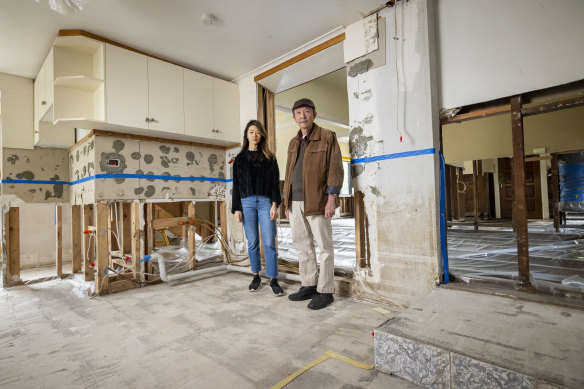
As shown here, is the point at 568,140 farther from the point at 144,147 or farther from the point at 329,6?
the point at 144,147

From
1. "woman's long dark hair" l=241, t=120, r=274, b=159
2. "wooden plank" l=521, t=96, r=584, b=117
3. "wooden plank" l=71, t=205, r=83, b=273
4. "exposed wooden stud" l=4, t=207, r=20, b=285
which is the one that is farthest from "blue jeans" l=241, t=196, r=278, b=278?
"exposed wooden stud" l=4, t=207, r=20, b=285

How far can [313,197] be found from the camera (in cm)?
198

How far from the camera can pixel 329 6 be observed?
2.10 m

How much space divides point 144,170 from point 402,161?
2.31 metres

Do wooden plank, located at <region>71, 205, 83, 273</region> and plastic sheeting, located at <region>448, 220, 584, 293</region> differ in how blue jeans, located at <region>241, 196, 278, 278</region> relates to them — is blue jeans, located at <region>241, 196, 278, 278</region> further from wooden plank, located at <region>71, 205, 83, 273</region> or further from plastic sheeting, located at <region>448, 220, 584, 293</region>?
wooden plank, located at <region>71, 205, 83, 273</region>

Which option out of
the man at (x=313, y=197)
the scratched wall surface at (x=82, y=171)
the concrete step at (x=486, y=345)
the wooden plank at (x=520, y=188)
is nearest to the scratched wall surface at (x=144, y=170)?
the scratched wall surface at (x=82, y=171)

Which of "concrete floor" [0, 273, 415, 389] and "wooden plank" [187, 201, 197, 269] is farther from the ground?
"wooden plank" [187, 201, 197, 269]

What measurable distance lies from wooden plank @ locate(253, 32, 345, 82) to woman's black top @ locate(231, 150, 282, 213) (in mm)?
975

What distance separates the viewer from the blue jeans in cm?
239

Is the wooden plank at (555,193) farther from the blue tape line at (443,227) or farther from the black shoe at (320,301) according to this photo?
the black shoe at (320,301)

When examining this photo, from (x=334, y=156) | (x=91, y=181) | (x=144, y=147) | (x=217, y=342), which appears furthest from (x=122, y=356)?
(x=144, y=147)

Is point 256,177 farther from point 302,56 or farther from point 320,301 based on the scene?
point 302,56

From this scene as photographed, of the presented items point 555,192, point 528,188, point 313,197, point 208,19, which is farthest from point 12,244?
point 528,188

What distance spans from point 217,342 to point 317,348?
0.52m
